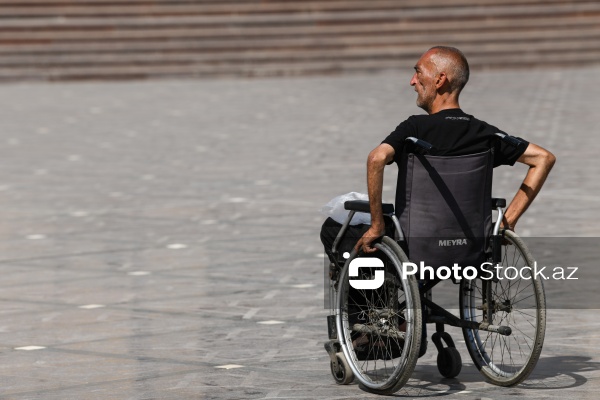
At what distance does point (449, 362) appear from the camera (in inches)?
209

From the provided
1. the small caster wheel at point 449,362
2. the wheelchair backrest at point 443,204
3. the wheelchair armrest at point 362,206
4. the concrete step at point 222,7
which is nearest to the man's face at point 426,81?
→ the wheelchair backrest at point 443,204

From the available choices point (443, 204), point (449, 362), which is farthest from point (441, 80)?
point (449, 362)

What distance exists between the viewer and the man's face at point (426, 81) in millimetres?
4949

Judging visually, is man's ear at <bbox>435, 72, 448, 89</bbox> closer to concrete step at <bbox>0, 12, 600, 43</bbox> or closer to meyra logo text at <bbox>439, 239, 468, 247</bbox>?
meyra logo text at <bbox>439, 239, 468, 247</bbox>

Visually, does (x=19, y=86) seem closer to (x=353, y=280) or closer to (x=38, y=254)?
(x=38, y=254)

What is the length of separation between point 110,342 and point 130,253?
2518 mm

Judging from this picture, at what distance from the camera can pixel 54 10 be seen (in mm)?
25094

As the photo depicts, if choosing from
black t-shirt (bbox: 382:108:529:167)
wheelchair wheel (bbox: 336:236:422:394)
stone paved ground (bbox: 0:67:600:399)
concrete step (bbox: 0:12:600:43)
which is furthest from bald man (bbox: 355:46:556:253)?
concrete step (bbox: 0:12:600:43)

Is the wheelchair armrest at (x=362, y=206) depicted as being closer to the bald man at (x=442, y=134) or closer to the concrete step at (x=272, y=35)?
the bald man at (x=442, y=134)

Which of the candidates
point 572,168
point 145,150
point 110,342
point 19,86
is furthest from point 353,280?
point 19,86

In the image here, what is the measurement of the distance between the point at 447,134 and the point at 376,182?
315 mm

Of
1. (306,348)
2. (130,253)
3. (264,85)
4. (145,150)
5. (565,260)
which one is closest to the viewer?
(306,348)

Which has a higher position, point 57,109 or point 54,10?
point 54,10

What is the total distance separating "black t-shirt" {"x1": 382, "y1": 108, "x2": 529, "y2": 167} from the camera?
484 centimetres
